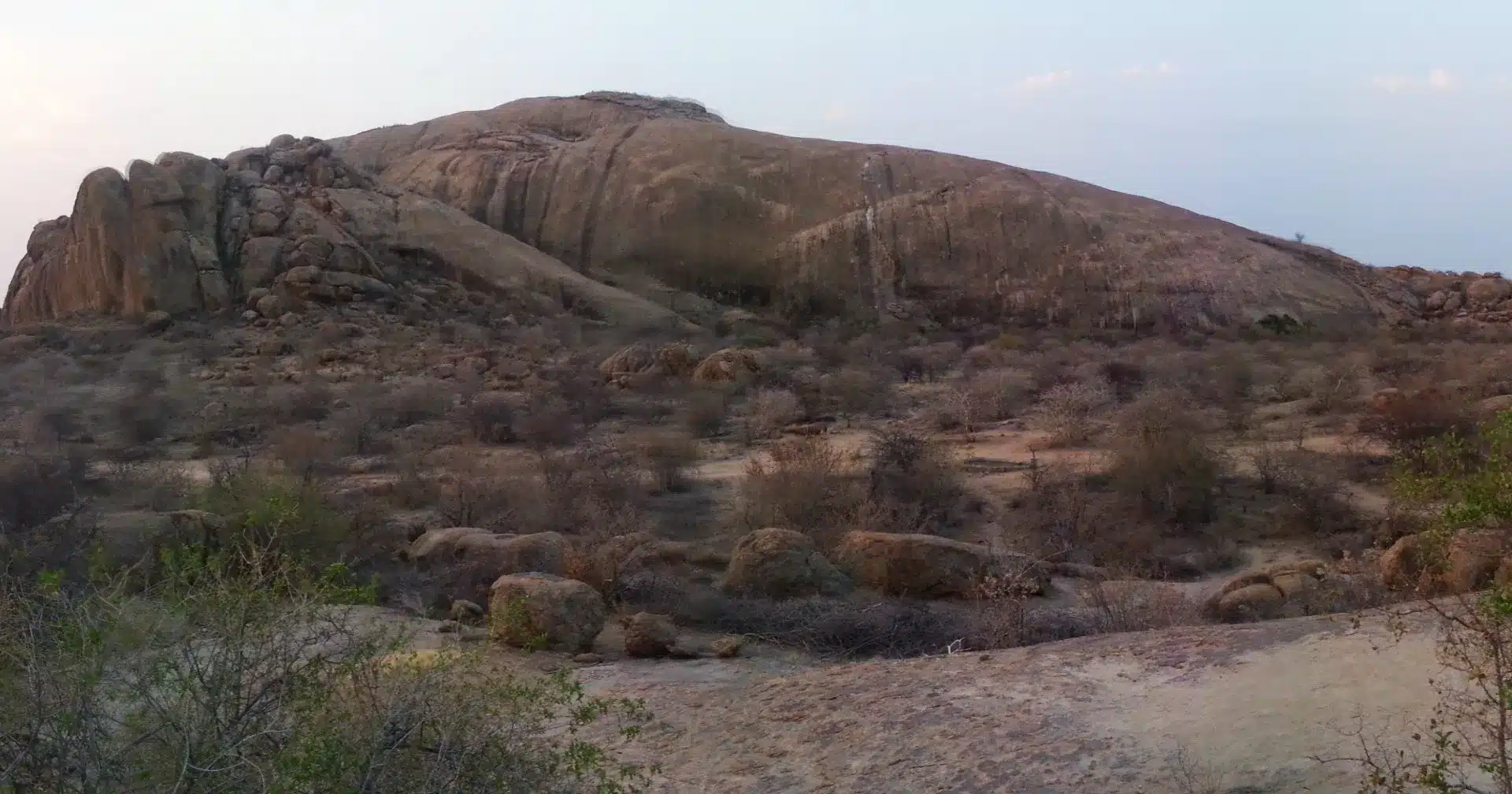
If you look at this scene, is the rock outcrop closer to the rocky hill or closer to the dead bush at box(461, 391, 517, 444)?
the rocky hill

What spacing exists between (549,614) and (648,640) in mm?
597

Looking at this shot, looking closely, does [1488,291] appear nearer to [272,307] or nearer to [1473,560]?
[1473,560]

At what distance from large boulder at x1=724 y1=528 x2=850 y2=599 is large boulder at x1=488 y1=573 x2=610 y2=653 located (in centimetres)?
122

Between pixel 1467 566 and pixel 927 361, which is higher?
pixel 927 361

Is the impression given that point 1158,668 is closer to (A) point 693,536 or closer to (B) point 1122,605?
(B) point 1122,605

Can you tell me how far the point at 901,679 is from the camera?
5.79 meters

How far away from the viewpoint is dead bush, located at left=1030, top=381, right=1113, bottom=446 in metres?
12.9

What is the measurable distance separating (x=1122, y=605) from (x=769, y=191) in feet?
69.7

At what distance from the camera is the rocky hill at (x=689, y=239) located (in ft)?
72.7

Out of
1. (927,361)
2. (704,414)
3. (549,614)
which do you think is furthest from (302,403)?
(549,614)

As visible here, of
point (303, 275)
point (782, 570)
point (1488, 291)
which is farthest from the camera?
point (1488, 291)

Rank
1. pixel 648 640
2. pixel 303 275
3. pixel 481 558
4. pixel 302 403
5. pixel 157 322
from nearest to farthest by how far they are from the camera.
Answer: pixel 648 640 < pixel 481 558 < pixel 302 403 < pixel 157 322 < pixel 303 275

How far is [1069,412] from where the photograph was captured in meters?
13.2

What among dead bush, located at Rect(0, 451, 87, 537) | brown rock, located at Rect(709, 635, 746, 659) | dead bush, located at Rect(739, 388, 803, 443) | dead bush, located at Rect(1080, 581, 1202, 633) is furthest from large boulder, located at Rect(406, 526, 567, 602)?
dead bush, located at Rect(739, 388, 803, 443)
